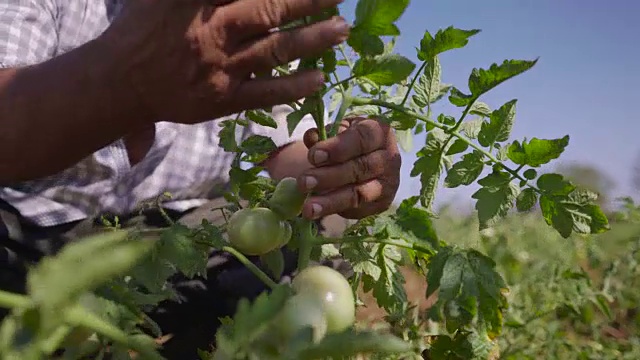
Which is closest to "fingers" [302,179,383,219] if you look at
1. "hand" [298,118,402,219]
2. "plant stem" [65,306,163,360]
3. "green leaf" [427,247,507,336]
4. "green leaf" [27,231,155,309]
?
"hand" [298,118,402,219]

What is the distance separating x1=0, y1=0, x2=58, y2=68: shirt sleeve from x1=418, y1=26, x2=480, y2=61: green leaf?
87cm

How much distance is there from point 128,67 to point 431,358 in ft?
2.41

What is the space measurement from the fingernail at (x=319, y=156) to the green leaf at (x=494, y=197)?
0.81 feet

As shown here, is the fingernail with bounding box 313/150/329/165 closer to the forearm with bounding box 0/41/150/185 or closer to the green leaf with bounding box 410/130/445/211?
the green leaf with bounding box 410/130/445/211

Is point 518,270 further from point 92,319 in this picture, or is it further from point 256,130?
point 92,319

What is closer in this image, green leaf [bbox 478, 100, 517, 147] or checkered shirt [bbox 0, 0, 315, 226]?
green leaf [bbox 478, 100, 517, 147]

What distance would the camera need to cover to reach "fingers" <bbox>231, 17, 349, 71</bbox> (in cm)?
103

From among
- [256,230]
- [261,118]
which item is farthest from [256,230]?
[261,118]

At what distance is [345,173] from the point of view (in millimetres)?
1299

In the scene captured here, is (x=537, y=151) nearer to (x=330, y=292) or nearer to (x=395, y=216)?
(x=395, y=216)

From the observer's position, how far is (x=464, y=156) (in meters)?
1.20

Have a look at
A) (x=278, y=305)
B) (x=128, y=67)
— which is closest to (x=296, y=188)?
(x=128, y=67)

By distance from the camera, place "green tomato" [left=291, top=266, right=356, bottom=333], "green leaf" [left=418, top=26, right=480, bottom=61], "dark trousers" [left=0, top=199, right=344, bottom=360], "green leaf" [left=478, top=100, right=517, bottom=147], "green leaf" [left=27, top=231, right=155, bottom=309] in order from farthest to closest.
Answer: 1. "dark trousers" [left=0, top=199, right=344, bottom=360]
2. "green leaf" [left=478, top=100, right=517, bottom=147]
3. "green leaf" [left=418, top=26, right=480, bottom=61]
4. "green tomato" [left=291, top=266, right=356, bottom=333]
5. "green leaf" [left=27, top=231, right=155, bottom=309]

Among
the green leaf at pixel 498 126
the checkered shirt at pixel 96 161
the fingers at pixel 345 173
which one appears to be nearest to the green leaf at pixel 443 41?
the green leaf at pixel 498 126
